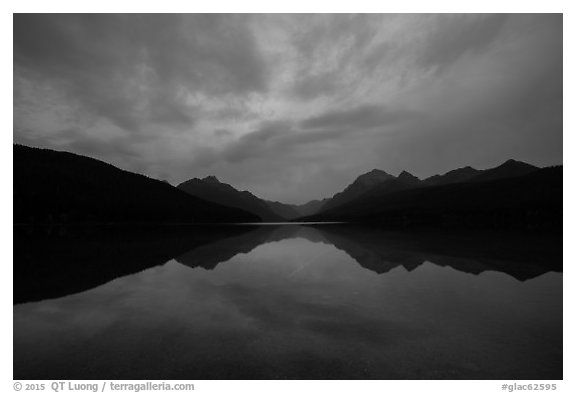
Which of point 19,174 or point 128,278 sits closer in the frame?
point 128,278

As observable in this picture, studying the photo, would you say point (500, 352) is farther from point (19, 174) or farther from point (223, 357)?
point (19, 174)

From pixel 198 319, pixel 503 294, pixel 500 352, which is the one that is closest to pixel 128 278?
pixel 198 319

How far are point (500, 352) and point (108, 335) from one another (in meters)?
13.9

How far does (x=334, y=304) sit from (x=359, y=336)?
4.53m

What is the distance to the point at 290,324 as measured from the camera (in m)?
13.2

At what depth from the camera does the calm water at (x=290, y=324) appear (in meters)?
9.37

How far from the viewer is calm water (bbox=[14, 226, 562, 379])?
30.7 ft

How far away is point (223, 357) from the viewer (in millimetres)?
9945

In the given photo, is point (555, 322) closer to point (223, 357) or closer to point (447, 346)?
point (447, 346)

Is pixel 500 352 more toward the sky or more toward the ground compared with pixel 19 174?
more toward the ground

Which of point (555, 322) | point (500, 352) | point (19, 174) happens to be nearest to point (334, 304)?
point (500, 352)
